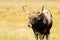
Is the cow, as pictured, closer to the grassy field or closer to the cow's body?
the cow's body

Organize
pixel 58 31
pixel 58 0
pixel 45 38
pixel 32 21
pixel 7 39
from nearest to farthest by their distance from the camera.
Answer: pixel 32 21, pixel 7 39, pixel 45 38, pixel 58 31, pixel 58 0

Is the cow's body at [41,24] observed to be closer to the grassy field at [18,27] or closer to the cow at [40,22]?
the cow at [40,22]

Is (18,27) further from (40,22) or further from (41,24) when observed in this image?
(40,22)

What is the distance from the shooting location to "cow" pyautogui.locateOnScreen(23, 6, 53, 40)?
1475 cm

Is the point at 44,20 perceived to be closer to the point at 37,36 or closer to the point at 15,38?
the point at 37,36

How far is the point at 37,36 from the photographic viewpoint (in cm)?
1591

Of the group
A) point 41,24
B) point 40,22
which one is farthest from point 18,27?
point 40,22

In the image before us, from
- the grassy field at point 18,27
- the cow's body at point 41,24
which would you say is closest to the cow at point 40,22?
the cow's body at point 41,24

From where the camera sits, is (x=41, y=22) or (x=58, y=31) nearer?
(x=41, y=22)

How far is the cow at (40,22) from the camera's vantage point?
14.8 m

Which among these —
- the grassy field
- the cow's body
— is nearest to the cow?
the cow's body

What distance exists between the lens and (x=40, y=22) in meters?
15.2

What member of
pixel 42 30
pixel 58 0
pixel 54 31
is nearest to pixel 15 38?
pixel 42 30

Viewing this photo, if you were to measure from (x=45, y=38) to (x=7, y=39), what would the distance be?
2421 millimetres
